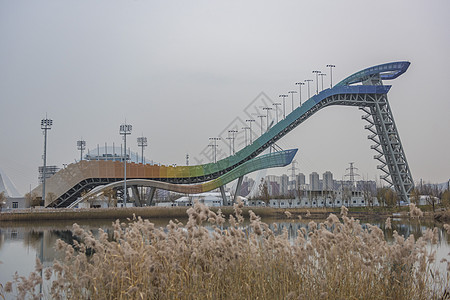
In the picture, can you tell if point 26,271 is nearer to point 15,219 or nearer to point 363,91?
point 15,219

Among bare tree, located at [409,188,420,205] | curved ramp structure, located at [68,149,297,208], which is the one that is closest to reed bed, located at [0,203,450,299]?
bare tree, located at [409,188,420,205]

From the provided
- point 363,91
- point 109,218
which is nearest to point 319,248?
point 109,218

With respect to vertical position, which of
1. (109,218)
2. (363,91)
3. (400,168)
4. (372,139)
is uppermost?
(363,91)

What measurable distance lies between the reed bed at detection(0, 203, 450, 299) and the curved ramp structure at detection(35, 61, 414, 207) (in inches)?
1684

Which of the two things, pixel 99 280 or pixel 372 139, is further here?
pixel 372 139

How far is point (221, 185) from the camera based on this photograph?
5378cm

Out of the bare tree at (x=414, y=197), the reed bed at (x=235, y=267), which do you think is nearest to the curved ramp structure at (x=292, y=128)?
the bare tree at (x=414, y=197)

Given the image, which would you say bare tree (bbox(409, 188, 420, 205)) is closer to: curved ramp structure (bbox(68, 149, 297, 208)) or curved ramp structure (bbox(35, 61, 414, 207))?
curved ramp structure (bbox(35, 61, 414, 207))

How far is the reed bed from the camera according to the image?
596cm

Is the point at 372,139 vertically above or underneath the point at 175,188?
above

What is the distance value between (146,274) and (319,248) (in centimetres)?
247

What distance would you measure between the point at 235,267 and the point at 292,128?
45004 mm

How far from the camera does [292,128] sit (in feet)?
167

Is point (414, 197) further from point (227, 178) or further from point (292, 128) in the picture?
point (227, 178)
